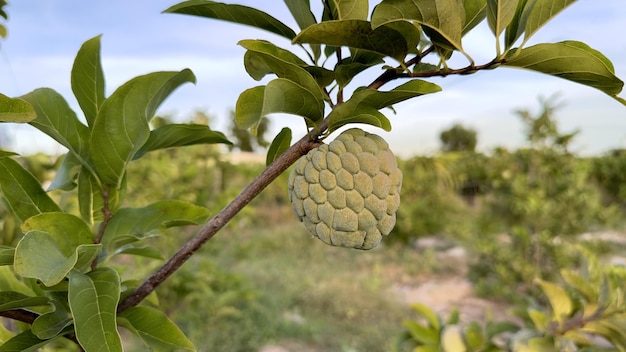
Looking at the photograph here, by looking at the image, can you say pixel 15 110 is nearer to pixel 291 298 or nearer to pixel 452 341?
pixel 452 341

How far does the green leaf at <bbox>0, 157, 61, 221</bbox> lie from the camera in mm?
637

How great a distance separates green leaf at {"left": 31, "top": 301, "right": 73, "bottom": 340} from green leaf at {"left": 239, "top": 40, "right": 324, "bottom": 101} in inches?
14.8

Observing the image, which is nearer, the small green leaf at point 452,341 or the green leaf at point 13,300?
the green leaf at point 13,300

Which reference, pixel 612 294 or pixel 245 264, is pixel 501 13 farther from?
pixel 245 264

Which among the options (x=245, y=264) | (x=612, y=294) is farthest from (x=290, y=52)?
(x=245, y=264)

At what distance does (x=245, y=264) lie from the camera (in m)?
5.36

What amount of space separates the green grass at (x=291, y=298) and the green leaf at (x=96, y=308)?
257cm

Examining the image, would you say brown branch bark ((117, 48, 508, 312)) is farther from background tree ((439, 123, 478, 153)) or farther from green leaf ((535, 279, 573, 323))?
background tree ((439, 123, 478, 153))

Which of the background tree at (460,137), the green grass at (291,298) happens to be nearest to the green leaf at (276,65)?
the green grass at (291,298)

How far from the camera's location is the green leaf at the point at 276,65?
1.47 ft

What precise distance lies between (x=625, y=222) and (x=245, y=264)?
Result: 5941mm

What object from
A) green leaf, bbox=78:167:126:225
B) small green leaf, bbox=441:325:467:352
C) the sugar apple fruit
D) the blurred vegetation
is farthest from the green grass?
the sugar apple fruit

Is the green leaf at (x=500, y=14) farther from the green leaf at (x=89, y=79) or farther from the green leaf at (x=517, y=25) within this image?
the green leaf at (x=89, y=79)

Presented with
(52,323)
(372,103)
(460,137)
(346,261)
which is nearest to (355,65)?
(372,103)
